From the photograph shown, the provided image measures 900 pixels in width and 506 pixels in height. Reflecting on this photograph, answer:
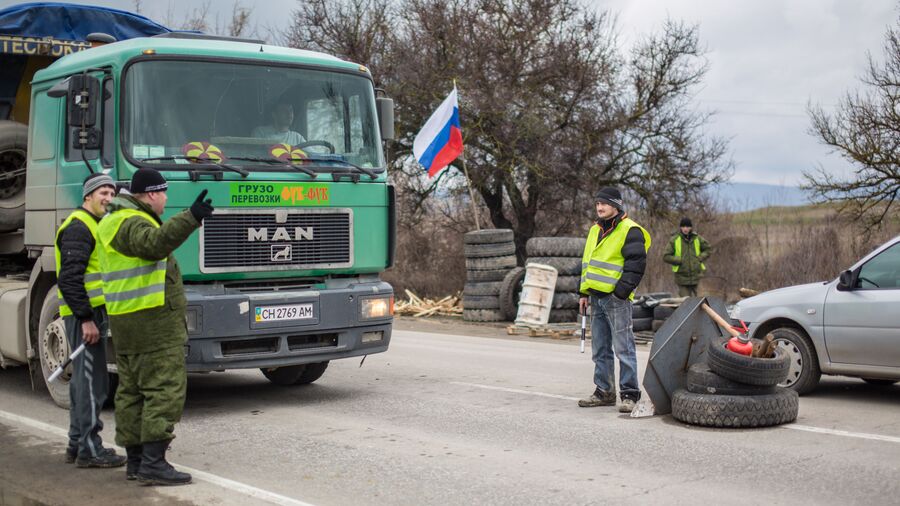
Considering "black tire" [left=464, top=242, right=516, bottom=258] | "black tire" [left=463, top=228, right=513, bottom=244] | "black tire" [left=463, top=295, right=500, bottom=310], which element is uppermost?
"black tire" [left=463, top=228, right=513, bottom=244]

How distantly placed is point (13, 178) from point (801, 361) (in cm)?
787

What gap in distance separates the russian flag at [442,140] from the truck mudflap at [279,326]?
32.6 ft

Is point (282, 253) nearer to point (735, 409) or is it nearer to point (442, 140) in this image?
point (735, 409)

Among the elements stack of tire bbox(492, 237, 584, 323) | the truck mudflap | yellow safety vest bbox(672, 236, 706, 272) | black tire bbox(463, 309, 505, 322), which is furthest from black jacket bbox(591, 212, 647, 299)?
black tire bbox(463, 309, 505, 322)

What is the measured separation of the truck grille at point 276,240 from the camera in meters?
8.50

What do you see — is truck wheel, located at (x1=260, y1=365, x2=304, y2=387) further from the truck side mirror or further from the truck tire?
the truck tire

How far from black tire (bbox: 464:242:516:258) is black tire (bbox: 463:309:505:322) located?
1.08 metres

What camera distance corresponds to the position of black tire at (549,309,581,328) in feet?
59.7

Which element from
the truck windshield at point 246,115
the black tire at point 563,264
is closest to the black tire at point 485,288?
the black tire at point 563,264

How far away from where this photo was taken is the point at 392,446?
24.8 ft

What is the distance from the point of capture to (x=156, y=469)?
20.9 ft

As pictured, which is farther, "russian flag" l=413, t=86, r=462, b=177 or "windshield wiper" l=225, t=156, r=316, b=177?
"russian flag" l=413, t=86, r=462, b=177

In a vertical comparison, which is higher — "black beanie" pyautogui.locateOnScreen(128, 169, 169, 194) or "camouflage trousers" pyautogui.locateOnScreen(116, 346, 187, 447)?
"black beanie" pyautogui.locateOnScreen(128, 169, 169, 194)

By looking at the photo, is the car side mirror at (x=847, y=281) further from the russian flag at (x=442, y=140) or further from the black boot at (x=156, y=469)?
the russian flag at (x=442, y=140)
